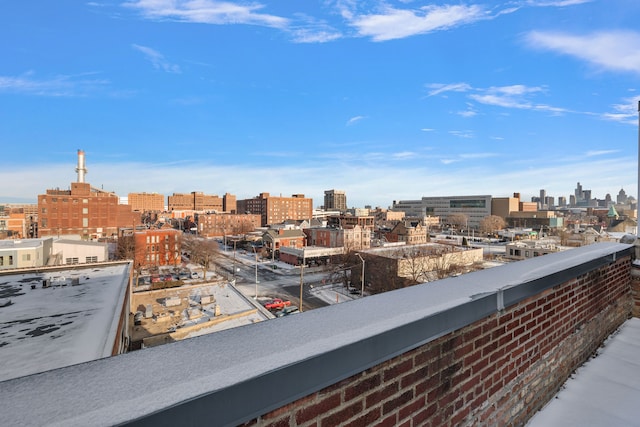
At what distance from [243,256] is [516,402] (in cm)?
5086

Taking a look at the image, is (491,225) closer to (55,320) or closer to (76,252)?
(76,252)

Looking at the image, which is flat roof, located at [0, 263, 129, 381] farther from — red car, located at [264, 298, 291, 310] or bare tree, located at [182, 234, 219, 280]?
bare tree, located at [182, 234, 219, 280]

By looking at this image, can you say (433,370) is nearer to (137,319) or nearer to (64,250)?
(137,319)

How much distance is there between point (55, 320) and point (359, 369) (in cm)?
1156

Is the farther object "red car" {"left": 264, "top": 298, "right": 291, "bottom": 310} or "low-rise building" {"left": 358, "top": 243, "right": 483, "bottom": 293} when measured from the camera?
"low-rise building" {"left": 358, "top": 243, "right": 483, "bottom": 293}

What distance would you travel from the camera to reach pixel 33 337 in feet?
26.6

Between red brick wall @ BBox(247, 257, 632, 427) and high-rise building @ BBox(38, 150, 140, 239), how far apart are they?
6410 centimetres

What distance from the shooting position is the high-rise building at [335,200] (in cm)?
17012

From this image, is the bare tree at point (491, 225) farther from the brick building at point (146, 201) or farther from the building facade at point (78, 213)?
the brick building at point (146, 201)

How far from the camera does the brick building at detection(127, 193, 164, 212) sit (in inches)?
5472

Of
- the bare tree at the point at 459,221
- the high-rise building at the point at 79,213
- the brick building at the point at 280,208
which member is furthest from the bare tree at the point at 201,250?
the bare tree at the point at 459,221

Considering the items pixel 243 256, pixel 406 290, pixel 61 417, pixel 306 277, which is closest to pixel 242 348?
pixel 61 417

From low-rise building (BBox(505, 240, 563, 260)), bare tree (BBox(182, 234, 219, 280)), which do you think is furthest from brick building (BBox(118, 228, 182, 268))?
low-rise building (BBox(505, 240, 563, 260))

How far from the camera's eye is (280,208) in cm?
10319
